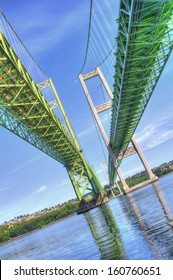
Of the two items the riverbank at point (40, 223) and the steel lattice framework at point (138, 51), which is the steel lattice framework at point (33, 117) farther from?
the riverbank at point (40, 223)

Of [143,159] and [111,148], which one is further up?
[111,148]

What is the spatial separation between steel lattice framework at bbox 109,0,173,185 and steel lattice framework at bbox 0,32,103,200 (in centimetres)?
477

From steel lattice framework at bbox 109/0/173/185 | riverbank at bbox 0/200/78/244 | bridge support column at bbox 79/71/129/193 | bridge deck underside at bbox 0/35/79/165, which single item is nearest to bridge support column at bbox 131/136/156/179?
bridge support column at bbox 79/71/129/193

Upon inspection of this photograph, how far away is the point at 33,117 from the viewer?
29250mm

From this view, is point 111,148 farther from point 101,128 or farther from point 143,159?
point 143,159

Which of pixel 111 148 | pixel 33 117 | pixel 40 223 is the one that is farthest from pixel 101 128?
pixel 40 223

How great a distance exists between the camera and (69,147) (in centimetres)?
4941

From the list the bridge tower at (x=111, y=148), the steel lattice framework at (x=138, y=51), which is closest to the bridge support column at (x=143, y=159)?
the bridge tower at (x=111, y=148)

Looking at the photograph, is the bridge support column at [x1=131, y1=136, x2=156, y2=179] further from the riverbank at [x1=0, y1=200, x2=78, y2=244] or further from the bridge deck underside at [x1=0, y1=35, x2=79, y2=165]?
the riverbank at [x1=0, y1=200, x2=78, y2=244]

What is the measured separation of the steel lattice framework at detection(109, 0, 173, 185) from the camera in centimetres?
1657

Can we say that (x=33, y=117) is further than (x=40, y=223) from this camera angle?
No

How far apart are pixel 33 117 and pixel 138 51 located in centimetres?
1026
